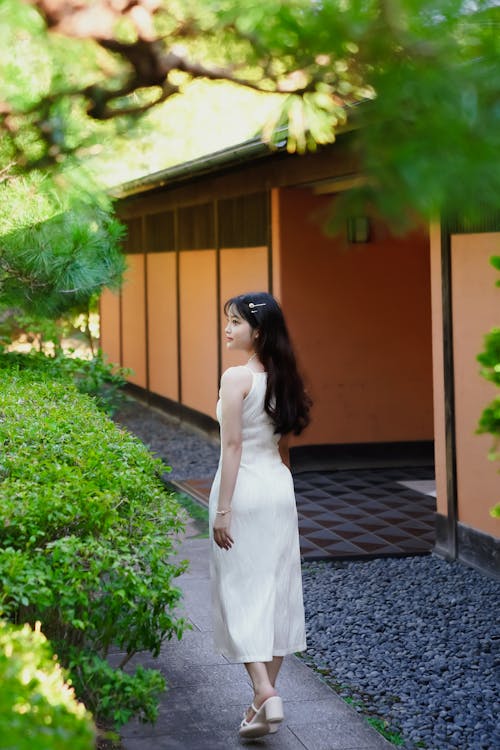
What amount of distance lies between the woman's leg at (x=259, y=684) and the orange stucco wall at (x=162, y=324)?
35.7 feet

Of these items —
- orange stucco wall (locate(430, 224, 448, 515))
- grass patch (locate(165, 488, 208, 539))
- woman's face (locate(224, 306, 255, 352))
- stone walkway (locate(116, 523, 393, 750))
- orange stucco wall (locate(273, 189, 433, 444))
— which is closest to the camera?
stone walkway (locate(116, 523, 393, 750))

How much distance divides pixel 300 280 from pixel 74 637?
7567 mm

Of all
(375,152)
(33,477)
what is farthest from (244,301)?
(375,152)

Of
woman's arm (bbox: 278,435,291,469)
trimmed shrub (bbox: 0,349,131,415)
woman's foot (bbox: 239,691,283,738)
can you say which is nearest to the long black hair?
woman's arm (bbox: 278,435,291,469)

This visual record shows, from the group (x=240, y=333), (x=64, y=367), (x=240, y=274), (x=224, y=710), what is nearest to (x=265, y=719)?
(x=224, y=710)

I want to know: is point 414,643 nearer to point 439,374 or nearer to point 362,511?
point 439,374

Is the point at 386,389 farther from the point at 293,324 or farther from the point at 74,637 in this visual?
the point at 74,637

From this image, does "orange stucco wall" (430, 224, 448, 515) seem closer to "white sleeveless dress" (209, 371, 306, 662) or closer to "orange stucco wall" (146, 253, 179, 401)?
"white sleeveless dress" (209, 371, 306, 662)

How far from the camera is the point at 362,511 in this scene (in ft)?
30.7

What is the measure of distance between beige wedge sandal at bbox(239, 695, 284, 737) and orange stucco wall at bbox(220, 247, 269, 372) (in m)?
7.42

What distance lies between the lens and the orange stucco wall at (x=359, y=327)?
11352 millimetres

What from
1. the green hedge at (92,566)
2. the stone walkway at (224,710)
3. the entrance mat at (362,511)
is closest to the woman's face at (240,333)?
the green hedge at (92,566)

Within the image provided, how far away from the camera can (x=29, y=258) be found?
817 cm

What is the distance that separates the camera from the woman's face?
483 centimetres
